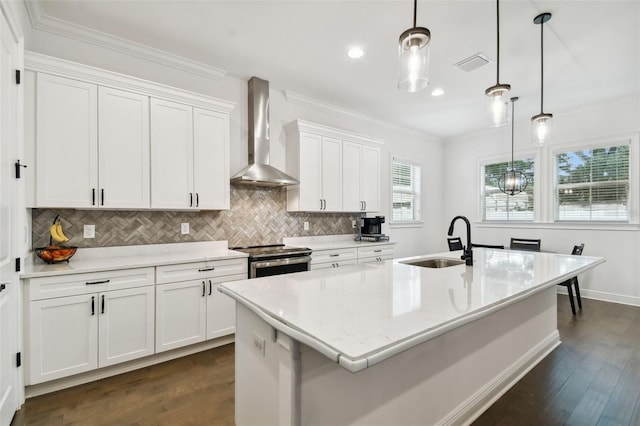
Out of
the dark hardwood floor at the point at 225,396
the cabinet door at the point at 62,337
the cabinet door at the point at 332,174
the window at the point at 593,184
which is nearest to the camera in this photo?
the dark hardwood floor at the point at 225,396

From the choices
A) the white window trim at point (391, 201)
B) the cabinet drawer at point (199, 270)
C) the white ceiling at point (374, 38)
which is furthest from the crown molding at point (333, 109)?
the cabinet drawer at point (199, 270)

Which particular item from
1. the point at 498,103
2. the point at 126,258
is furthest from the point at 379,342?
the point at 126,258

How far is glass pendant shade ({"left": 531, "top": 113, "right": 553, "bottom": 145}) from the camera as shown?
8.82 feet

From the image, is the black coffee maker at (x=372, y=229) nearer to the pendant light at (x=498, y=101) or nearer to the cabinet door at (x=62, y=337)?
the pendant light at (x=498, y=101)

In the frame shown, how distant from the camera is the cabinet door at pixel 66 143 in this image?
237cm

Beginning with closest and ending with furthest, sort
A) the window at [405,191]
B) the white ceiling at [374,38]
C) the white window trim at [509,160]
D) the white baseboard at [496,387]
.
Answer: the white baseboard at [496,387]
the white ceiling at [374,38]
the white window trim at [509,160]
the window at [405,191]

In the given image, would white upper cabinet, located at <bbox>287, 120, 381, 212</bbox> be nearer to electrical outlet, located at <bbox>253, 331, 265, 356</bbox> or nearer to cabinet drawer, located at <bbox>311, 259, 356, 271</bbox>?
cabinet drawer, located at <bbox>311, 259, 356, 271</bbox>

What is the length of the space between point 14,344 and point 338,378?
219 cm

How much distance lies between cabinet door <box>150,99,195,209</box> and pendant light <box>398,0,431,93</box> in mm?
2244

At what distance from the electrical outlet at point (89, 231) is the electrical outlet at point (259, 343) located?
2.23m

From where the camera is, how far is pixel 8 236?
189 cm

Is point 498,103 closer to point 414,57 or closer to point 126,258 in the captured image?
point 414,57

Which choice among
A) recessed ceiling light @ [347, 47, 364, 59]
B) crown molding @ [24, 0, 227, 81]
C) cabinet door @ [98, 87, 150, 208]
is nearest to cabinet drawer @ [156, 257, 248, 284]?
cabinet door @ [98, 87, 150, 208]

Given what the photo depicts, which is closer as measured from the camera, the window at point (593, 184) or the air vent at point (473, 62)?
the air vent at point (473, 62)
